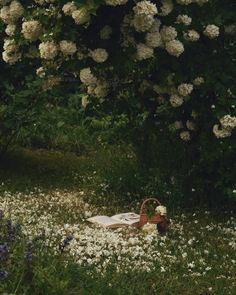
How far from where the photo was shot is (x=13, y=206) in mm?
7246

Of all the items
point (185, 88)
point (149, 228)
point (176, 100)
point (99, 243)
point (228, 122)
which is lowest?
point (149, 228)

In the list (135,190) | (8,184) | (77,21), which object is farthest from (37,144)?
(77,21)

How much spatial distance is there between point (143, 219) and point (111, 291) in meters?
1.96

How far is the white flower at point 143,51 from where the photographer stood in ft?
20.1

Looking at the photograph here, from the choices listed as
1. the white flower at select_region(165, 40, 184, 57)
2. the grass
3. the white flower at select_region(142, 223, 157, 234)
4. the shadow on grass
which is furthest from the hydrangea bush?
the shadow on grass

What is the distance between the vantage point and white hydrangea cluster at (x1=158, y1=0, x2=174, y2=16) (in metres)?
6.22

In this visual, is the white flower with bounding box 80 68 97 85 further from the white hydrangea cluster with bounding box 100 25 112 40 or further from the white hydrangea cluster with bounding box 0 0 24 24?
the white hydrangea cluster with bounding box 0 0 24 24

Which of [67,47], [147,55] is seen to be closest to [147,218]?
[147,55]

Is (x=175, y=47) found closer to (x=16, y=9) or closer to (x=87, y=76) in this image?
(x=87, y=76)

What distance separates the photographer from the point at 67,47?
6043mm

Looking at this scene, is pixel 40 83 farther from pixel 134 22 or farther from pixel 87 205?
pixel 134 22

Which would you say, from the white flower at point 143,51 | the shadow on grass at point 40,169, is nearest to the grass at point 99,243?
the shadow on grass at point 40,169

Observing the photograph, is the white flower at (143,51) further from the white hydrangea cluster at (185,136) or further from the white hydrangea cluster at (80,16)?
the white hydrangea cluster at (185,136)

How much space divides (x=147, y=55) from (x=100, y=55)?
1.29 ft
